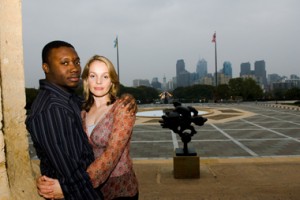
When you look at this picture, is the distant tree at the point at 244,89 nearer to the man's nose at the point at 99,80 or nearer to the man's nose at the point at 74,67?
the man's nose at the point at 99,80

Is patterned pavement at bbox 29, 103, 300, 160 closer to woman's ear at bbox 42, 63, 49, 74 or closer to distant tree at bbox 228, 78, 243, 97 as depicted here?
woman's ear at bbox 42, 63, 49, 74

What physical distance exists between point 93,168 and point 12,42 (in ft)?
3.28

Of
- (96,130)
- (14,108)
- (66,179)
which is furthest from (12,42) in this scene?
(66,179)

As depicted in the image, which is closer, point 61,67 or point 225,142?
point 61,67

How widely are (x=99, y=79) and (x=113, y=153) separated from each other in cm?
64

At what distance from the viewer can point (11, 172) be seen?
1902mm

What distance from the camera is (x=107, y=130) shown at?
6.57ft

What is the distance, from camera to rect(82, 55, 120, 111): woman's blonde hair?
2.18 meters

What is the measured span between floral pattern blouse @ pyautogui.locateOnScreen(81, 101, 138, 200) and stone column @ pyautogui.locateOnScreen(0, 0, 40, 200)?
1.58ft

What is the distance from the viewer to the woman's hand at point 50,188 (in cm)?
174

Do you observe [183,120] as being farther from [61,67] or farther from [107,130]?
[61,67]

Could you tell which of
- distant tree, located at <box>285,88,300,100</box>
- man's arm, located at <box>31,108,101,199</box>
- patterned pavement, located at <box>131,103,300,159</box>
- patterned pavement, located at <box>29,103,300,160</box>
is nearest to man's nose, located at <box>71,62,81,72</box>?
man's arm, located at <box>31,108,101,199</box>

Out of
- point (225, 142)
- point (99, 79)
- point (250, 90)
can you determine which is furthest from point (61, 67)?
point (250, 90)

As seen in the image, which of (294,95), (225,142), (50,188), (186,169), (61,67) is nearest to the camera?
(50,188)
